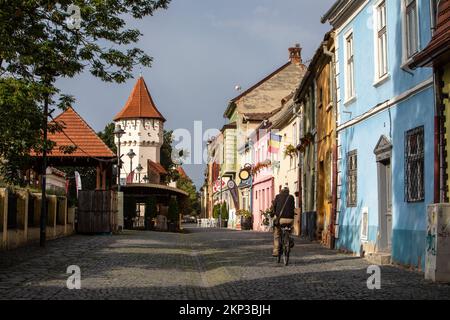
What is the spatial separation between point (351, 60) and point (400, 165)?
224 inches

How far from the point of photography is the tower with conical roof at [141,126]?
94.0 meters

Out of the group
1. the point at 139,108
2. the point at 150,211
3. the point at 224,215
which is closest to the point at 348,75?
the point at 150,211

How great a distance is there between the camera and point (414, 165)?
14484 millimetres

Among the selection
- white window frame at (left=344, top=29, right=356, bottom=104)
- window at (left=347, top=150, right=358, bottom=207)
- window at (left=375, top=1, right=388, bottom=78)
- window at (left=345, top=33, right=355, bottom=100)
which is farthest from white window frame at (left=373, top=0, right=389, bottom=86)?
window at (left=347, top=150, right=358, bottom=207)

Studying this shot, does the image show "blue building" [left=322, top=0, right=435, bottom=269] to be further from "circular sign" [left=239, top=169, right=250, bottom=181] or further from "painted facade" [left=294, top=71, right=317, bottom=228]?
"circular sign" [left=239, top=169, right=250, bottom=181]

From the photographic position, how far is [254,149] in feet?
179

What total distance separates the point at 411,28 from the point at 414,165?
9.50 ft

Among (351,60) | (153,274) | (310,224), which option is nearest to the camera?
(153,274)

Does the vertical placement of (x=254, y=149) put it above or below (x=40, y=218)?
above

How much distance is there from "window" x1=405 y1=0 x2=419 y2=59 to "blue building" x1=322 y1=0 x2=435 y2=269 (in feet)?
0.07

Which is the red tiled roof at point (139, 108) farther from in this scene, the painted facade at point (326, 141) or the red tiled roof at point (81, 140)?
the painted facade at point (326, 141)

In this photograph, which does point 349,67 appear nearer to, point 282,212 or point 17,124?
point 282,212
